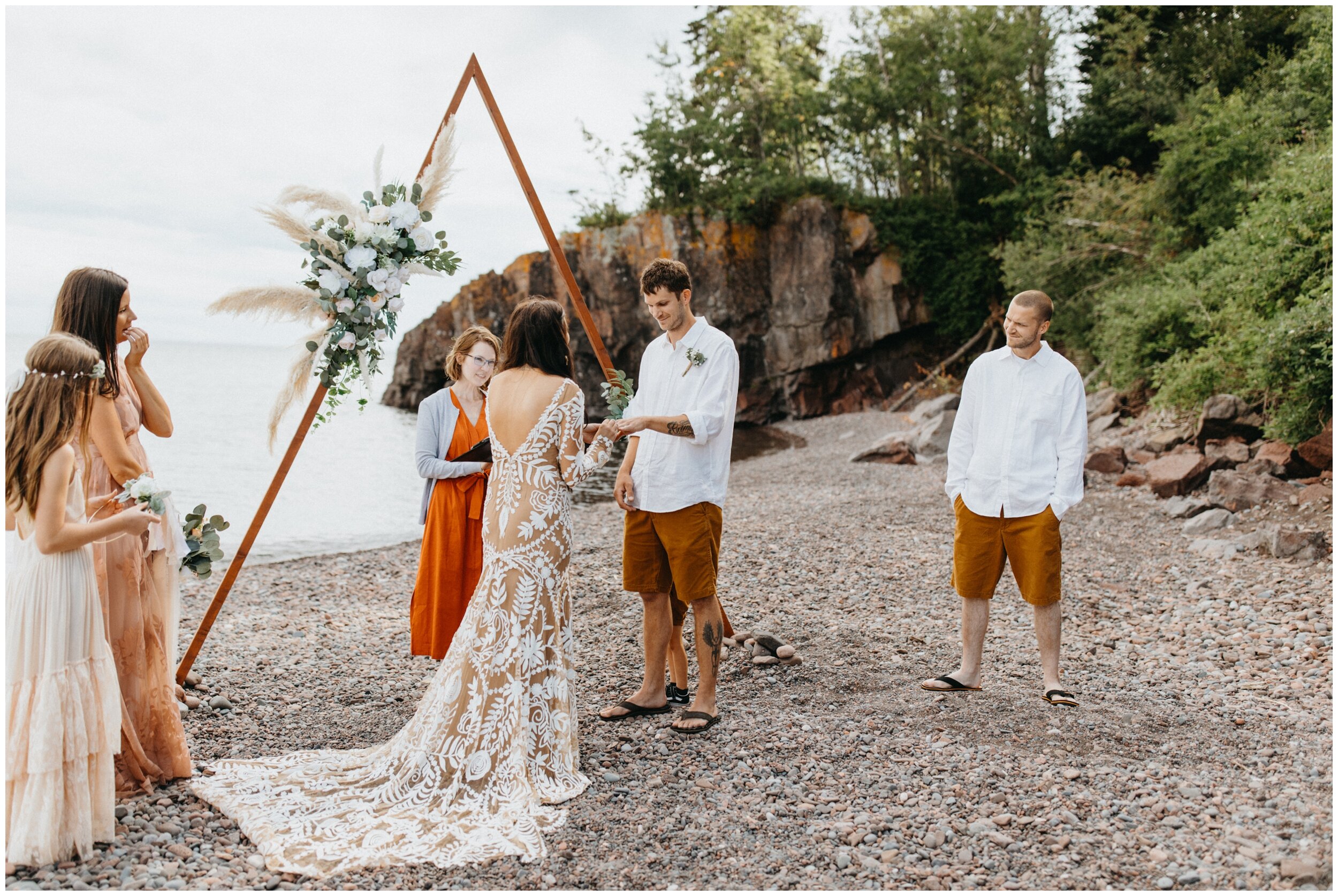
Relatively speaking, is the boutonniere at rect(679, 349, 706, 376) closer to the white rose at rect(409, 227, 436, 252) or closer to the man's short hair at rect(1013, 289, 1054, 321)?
the white rose at rect(409, 227, 436, 252)

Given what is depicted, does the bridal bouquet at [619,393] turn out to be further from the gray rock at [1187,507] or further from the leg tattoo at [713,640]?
the gray rock at [1187,507]

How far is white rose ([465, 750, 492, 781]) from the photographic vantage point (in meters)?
3.85

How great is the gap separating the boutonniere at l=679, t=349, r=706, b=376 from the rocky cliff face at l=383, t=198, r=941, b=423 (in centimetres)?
2234

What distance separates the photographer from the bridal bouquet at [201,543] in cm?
417

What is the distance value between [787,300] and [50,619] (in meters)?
24.9

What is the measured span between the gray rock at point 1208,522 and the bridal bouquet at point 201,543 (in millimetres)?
8724

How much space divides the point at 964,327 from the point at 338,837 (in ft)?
83.3

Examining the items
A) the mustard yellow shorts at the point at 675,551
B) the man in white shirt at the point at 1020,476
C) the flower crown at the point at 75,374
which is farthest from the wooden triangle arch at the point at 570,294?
the man in white shirt at the point at 1020,476

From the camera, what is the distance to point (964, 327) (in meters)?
26.4

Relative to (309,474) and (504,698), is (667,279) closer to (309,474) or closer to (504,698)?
(504,698)

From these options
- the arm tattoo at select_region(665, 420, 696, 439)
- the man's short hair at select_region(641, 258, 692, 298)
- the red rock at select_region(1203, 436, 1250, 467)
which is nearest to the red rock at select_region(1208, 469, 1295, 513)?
the red rock at select_region(1203, 436, 1250, 467)

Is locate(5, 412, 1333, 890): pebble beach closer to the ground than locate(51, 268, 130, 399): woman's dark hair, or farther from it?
closer to the ground

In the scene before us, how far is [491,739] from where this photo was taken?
392 centimetres

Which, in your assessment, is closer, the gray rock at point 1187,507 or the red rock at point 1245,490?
the red rock at point 1245,490
